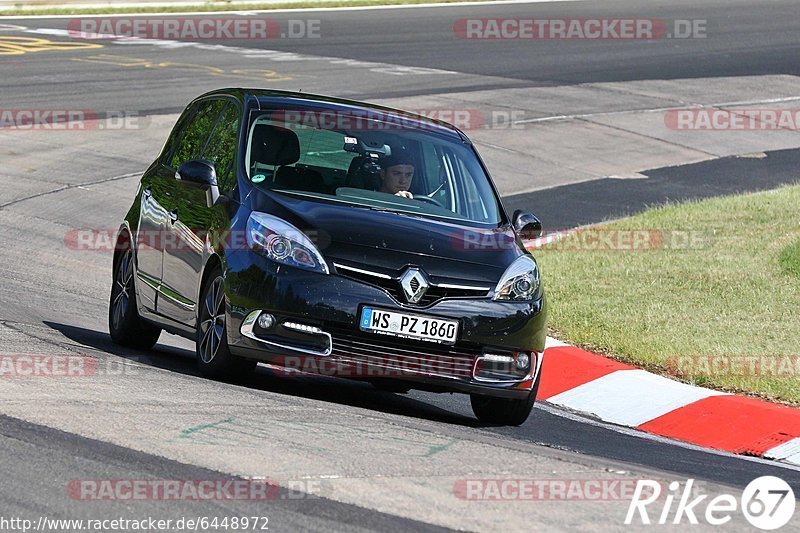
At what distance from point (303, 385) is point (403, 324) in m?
1.53

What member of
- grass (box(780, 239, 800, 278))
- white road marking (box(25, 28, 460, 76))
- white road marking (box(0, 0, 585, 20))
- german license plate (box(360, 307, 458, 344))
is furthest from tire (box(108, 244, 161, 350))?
white road marking (box(0, 0, 585, 20))

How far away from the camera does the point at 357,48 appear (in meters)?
29.7

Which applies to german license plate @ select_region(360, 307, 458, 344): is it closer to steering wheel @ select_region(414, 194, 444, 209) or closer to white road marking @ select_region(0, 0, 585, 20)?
steering wheel @ select_region(414, 194, 444, 209)

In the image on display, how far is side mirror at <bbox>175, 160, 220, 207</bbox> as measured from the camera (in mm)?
8406

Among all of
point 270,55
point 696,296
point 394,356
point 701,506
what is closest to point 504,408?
point 394,356

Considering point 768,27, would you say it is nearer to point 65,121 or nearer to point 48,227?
point 65,121

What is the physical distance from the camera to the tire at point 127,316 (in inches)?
383

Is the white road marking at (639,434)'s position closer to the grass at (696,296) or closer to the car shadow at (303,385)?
the car shadow at (303,385)

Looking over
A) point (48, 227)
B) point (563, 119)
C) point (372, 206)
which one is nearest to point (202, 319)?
point (372, 206)

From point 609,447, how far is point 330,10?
28.9m

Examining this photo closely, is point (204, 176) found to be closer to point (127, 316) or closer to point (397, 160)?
point (397, 160)

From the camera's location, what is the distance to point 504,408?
330 inches

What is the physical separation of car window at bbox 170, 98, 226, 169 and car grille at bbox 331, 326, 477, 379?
230 centimetres

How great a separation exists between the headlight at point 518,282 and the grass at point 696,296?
80.1 inches
